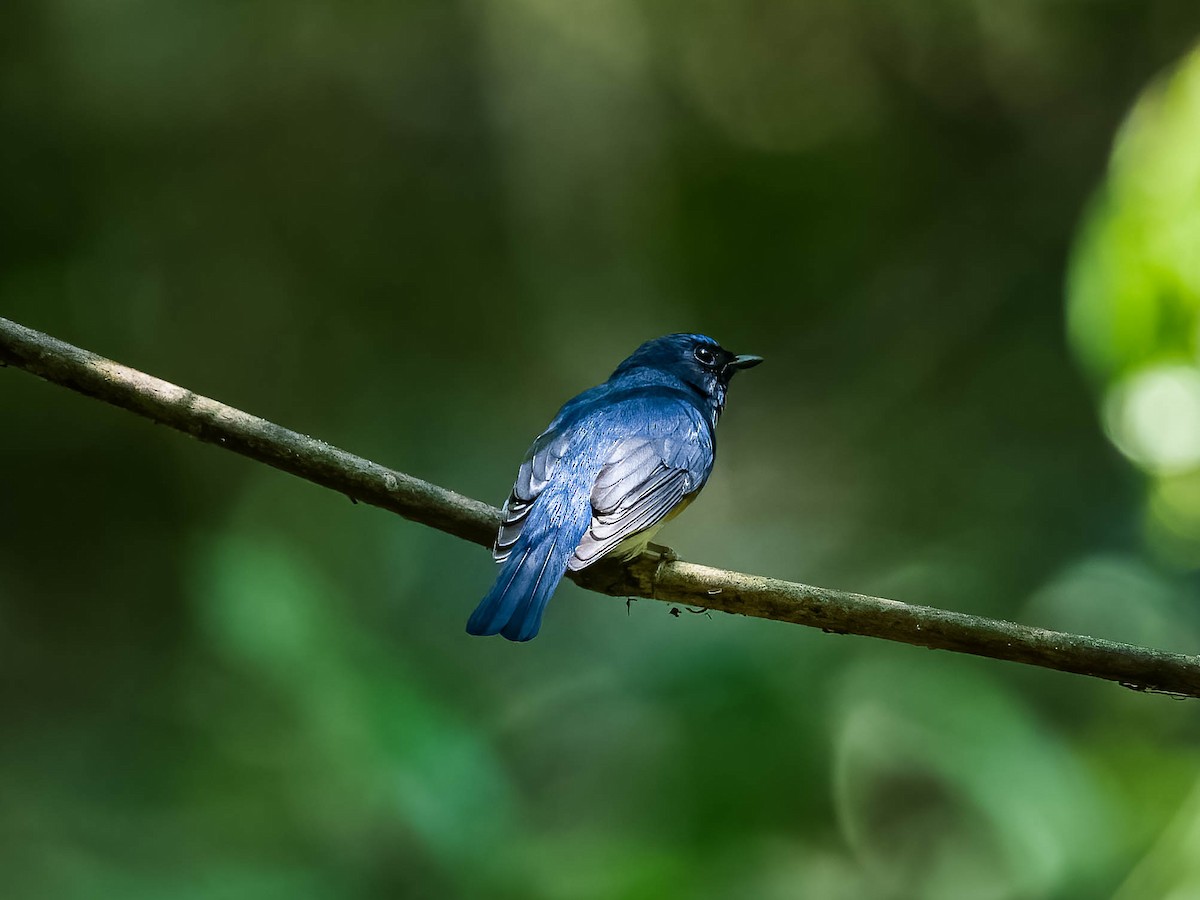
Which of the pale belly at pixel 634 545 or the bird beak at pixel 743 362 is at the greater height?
the bird beak at pixel 743 362

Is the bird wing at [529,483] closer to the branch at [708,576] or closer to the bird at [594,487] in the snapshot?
the bird at [594,487]

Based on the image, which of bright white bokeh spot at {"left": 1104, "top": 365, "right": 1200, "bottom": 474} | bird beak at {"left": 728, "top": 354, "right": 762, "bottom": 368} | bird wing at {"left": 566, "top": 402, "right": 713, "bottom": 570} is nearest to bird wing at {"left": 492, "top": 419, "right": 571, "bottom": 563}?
bird wing at {"left": 566, "top": 402, "right": 713, "bottom": 570}

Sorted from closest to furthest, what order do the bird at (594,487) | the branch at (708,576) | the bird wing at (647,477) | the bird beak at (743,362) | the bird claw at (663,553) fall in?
the branch at (708,576) < the bird at (594,487) < the bird wing at (647,477) < the bird claw at (663,553) < the bird beak at (743,362)

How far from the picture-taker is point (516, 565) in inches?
111

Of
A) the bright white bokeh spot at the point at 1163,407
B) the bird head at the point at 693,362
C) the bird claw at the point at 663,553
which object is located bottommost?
the bird claw at the point at 663,553

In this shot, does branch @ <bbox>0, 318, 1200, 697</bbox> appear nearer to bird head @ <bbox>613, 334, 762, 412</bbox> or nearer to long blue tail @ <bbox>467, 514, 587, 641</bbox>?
long blue tail @ <bbox>467, 514, 587, 641</bbox>

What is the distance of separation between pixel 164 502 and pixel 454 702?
253 centimetres

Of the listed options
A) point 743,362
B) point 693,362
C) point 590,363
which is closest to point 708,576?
point 693,362

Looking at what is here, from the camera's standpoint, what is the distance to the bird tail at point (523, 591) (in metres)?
2.65

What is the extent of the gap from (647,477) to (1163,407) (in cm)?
133

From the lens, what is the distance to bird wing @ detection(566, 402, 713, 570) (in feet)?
9.64

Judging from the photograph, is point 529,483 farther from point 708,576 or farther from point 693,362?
point 693,362

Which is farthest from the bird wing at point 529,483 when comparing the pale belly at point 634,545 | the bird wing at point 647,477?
the pale belly at point 634,545

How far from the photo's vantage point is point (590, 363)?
6.58 m
